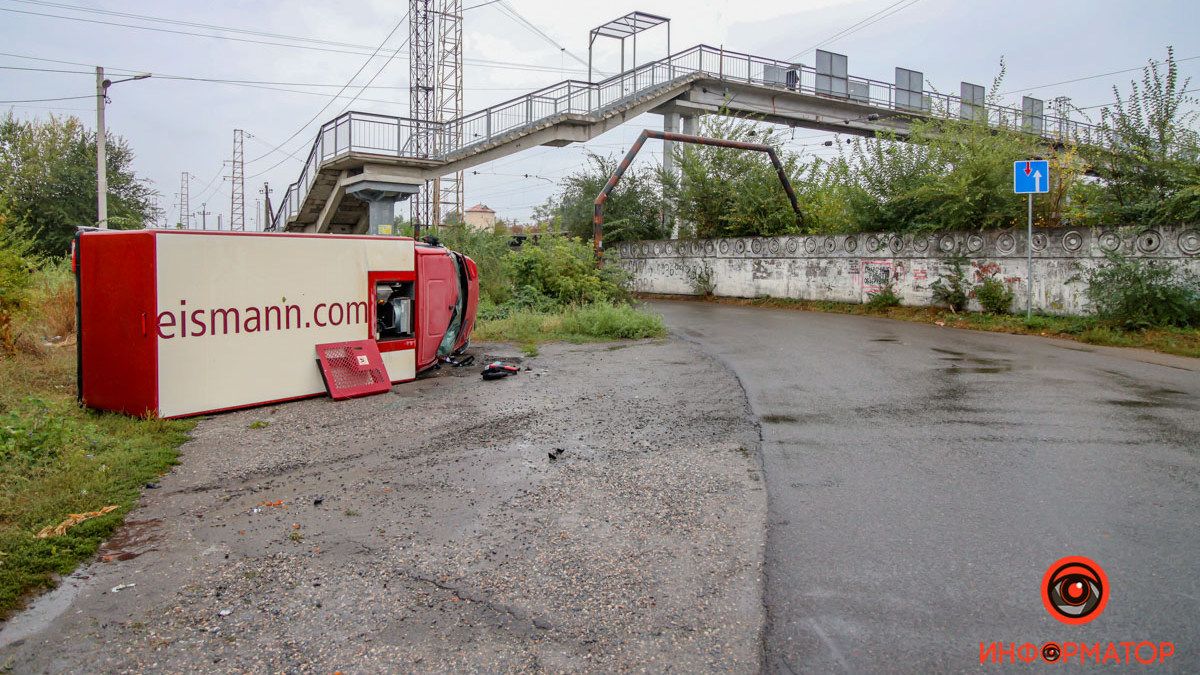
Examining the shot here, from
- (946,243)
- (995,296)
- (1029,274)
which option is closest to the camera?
(1029,274)

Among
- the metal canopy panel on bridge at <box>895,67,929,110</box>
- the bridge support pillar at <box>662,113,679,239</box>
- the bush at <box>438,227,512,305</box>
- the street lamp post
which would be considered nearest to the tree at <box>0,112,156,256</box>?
the street lamp post

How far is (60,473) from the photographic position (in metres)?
5.50

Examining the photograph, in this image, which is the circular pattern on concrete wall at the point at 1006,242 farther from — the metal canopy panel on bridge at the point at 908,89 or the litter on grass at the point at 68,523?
the metal canopy panel on bridge at the point at 908,89

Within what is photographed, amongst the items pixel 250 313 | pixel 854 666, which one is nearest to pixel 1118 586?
pixel 854 666

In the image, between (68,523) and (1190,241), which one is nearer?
(68,523)

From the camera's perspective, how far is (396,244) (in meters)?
10.2

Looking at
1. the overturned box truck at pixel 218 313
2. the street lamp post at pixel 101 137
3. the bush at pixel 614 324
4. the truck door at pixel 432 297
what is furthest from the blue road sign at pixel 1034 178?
the street lamp post at pixel 101 137

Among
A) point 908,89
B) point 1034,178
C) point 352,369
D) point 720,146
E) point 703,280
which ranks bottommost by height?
point 352,369

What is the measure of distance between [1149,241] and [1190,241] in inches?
29.2

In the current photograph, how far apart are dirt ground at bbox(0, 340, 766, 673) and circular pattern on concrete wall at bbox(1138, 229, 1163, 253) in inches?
468

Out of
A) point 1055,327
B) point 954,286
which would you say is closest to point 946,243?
point 954,286

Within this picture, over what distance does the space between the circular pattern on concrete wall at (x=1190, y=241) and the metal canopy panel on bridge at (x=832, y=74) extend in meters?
27.6

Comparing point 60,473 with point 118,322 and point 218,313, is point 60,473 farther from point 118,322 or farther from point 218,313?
point 218,313

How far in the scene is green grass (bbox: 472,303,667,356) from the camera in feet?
48.5
